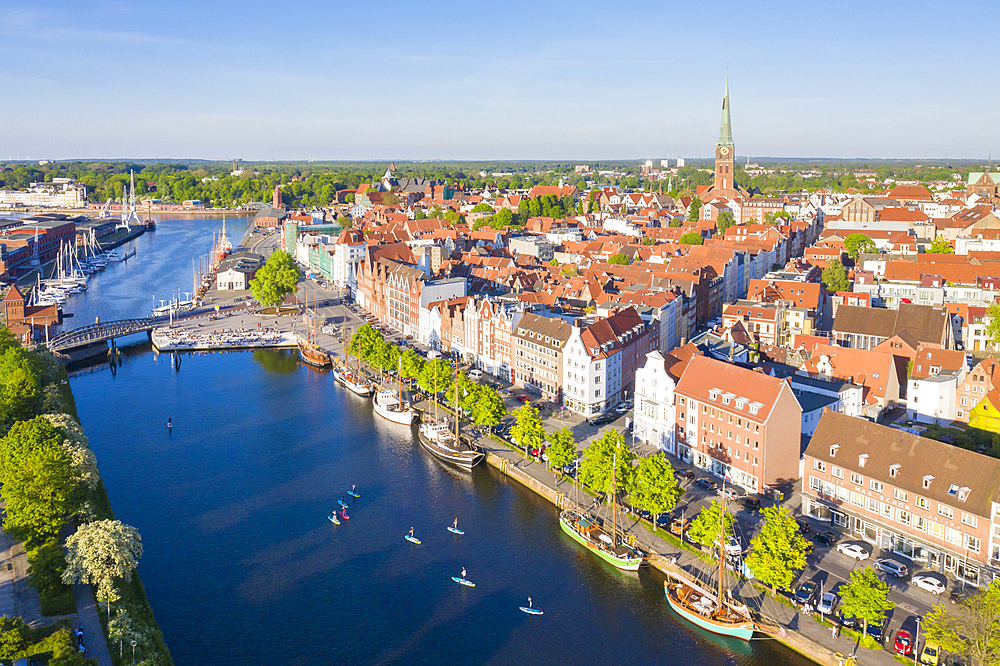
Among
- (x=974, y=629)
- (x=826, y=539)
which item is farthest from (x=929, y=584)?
(x=974, y=629)

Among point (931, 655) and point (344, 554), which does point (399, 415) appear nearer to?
point (344, 554)

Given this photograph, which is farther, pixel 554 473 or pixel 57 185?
pixel 57 185

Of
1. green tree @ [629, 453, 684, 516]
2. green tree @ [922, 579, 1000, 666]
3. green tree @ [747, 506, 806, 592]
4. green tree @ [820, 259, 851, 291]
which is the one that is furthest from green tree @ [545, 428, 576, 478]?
green tree @ [820, 259, 851, 291]

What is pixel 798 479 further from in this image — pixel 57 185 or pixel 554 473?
pixel 57 185

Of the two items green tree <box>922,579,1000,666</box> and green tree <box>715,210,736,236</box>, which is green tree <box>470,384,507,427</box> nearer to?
green tree <box>922,579,1000,666</box>

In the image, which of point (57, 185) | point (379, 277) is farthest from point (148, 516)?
point (57, 185)

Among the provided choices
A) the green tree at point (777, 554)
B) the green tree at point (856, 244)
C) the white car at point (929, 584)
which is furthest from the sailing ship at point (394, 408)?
the green tree at point (856, 244)
